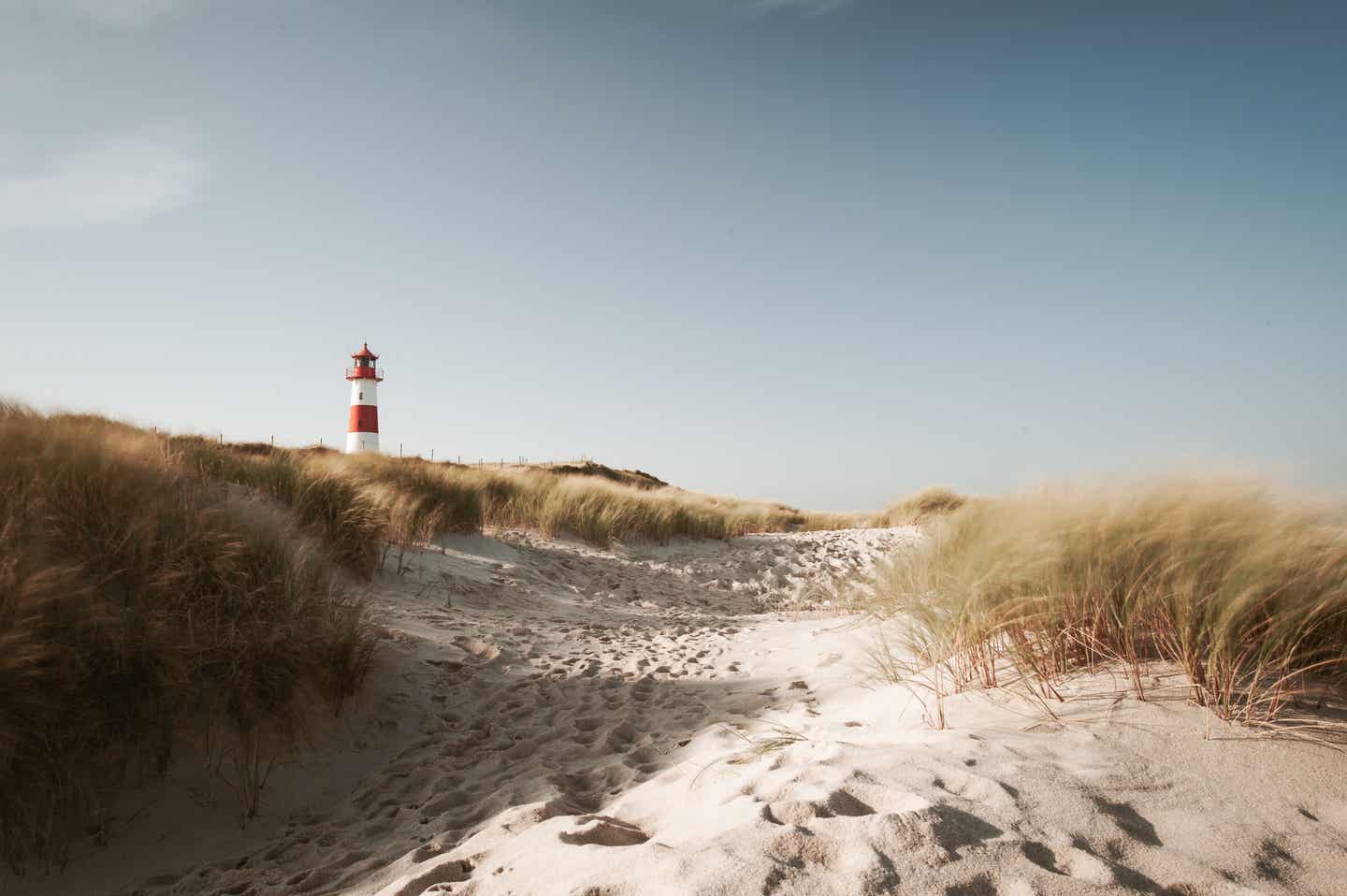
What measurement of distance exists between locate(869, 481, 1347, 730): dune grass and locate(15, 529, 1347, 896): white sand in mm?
227

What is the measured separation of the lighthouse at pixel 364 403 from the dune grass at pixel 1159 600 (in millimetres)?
27025

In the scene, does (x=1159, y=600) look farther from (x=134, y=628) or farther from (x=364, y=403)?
(x=364, y=403)

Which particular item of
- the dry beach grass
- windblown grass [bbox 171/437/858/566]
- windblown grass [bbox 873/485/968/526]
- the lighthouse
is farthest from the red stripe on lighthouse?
the dry beach grass

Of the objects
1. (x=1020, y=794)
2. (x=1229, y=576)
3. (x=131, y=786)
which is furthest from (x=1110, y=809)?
(x=131, y=786)

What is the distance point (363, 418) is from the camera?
27250 millimetres

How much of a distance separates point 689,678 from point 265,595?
249 centimetres

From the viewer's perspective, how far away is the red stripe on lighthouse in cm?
2716

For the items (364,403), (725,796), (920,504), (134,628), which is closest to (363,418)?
(364,403)

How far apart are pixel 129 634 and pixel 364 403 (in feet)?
87.0

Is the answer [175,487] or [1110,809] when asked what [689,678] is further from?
[175,487]

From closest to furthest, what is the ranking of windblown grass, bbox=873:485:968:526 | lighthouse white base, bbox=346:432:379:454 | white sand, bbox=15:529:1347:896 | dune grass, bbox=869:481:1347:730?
white sand, bbox=15:529:1347:896 < dune grass, bbox=869:481:1347:730 < windblown grass, bbox=873:485:968:526 < lighthouse white base, bbox=346:432:379:454

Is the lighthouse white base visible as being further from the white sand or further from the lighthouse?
the white sand

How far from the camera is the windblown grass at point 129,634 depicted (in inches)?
102

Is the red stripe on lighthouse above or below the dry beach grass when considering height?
above
